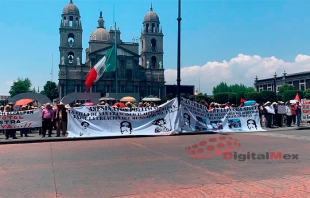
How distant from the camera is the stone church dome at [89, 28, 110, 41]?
90.4 meters

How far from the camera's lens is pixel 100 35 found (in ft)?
298

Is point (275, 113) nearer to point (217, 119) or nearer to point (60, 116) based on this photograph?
point (217, 119)

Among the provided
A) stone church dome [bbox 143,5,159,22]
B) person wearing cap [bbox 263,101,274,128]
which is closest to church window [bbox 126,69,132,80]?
stone church dome [bbox 143,5,159,22]

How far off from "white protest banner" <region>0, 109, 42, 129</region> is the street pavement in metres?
4.71

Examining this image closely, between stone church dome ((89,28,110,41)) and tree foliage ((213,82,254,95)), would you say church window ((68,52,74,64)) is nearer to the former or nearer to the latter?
stone church dome ((89,28,110,41))

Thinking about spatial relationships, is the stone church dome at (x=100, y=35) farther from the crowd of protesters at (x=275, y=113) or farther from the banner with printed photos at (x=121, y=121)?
the banner with printed photos at (x=121, y=121)

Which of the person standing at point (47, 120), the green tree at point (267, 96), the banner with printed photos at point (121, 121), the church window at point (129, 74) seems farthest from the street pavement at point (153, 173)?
the church window at point (129, 74)

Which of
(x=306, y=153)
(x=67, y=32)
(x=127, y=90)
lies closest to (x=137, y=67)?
(x=127, y=90)

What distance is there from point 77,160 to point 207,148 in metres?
4.51

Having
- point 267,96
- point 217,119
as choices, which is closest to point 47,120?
point 217,119

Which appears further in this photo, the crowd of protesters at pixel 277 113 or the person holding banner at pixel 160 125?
the crowd of protesters at pixel 277 113

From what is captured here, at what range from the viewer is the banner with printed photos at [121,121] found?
14742 mm

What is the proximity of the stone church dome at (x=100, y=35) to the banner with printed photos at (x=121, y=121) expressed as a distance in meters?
78.2

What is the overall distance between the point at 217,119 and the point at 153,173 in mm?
10551
